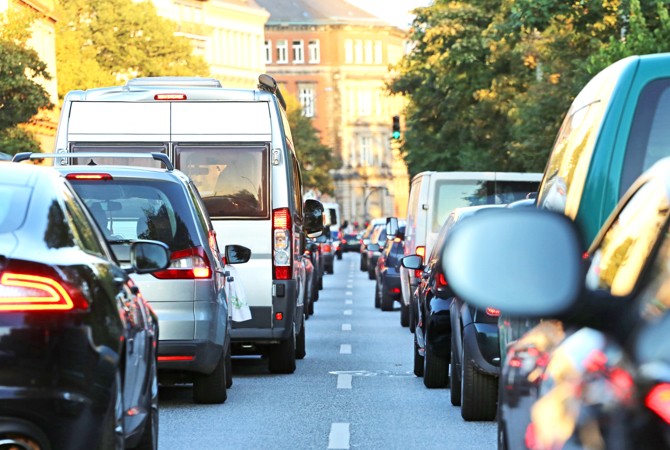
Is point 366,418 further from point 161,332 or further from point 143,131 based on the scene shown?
point 143,131

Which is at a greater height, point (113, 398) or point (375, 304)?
point (113, 398)

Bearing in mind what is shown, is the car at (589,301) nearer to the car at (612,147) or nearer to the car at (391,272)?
the car at (612,147)

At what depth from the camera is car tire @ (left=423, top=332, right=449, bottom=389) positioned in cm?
1466

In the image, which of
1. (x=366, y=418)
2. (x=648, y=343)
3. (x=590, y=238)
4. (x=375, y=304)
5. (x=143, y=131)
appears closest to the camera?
(x=648, y=343)

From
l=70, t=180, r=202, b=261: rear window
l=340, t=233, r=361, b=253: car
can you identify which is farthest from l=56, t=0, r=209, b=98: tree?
l=70, t=180, r=202, b=261: rear window

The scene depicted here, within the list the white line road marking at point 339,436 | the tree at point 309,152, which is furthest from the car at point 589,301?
the tree at point 309,152

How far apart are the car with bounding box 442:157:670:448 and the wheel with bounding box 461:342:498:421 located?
7.42 m

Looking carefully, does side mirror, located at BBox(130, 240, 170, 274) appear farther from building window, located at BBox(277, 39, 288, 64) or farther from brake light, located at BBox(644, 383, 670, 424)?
building window, located at BBox(277, 39, 288, 64)

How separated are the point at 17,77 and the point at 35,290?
36304 mm

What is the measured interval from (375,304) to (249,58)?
396ft

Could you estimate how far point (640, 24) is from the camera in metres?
33.9

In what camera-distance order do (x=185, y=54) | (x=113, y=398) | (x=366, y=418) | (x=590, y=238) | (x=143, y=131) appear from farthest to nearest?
(x=185, y=54)
(x=143, y=131)
(x=366, y=418)
(x=113, y=398)
(x=590, y=238)

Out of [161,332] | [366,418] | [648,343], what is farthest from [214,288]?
[648,343]

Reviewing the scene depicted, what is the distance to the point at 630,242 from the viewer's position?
4359mm
